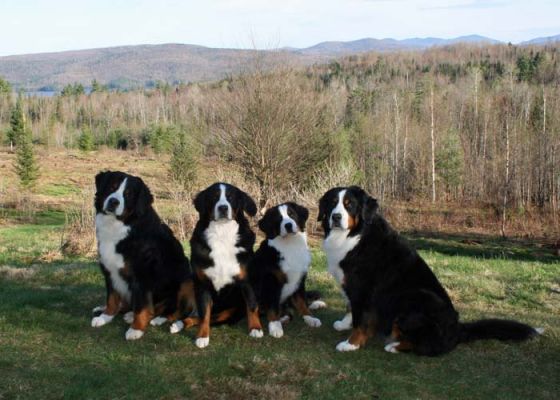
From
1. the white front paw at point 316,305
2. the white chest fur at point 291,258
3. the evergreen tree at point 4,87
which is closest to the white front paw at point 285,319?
the white chest fur at point 291,258

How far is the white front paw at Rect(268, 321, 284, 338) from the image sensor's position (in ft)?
22.3

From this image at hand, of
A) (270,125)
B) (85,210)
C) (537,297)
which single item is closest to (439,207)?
(270,125)

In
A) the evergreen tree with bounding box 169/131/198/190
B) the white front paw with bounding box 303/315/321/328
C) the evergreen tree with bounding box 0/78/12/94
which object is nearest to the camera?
the white front paw with bounding box 303/315/321/328

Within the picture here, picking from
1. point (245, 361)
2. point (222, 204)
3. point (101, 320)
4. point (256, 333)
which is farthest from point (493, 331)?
point (101, 320)

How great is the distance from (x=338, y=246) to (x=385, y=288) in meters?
0.69

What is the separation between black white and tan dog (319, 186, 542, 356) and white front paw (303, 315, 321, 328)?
72cm

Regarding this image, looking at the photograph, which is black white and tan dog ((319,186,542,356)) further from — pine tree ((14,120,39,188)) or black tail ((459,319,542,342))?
pine tree ((14,120,39,188))

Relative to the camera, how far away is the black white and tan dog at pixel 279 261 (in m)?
7.10

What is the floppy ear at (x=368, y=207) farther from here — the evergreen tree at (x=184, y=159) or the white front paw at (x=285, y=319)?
the evergreen tree at (x=184, y=159)

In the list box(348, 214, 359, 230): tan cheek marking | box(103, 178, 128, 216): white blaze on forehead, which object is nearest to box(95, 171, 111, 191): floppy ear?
box(103, 178, 128, 216): white blaze on forehead

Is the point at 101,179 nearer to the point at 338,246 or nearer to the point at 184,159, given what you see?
the point at 338,246

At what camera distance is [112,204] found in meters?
6.56

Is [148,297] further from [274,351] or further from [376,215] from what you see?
[376,215]

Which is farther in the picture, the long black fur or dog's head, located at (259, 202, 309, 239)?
dog's head, located at (259, 202, 309, 239)
